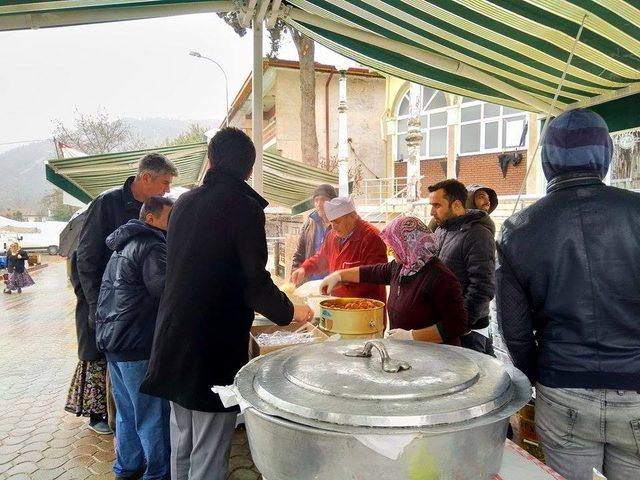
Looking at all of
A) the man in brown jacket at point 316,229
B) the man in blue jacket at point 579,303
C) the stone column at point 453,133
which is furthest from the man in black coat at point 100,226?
the stone column at point 453,133

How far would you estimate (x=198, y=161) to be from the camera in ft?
27.3

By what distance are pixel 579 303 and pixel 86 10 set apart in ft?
10.7

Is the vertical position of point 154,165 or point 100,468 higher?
point 154,165

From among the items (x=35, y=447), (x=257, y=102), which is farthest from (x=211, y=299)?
(x=35, y=447)

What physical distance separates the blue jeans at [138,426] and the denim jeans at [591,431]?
2.06 metres

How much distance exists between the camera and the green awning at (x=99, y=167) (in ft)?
21.6

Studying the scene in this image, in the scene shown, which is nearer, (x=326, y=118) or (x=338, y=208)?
(x=338, y=208)

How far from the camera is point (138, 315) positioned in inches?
102

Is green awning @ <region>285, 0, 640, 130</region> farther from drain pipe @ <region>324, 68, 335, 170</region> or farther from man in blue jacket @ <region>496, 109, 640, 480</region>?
drain pipe @ <region>324, 68, 335, 170</region>

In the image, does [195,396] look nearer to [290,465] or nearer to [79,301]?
[290,465]

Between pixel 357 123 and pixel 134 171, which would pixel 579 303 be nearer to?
pixel 134 171

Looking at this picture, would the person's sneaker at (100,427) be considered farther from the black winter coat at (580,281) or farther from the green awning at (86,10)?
the black winter coat at (580,281)

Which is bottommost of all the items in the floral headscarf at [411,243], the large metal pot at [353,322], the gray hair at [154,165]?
the large metal pot at [353,322]

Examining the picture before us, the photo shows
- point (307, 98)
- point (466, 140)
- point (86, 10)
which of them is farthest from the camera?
point (466, 140)
